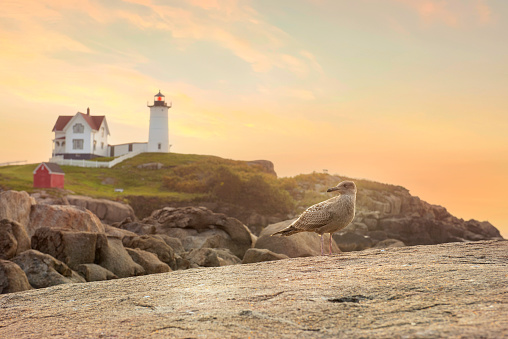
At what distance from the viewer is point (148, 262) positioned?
1872 cm

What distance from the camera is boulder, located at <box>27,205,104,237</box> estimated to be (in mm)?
23172

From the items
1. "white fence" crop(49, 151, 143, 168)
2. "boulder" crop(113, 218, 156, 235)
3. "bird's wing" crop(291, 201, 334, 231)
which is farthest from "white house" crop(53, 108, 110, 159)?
"bird's wing" crop(291, 201, 334, 231)

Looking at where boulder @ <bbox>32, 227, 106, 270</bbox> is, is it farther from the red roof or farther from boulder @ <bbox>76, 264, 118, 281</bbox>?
the red roof

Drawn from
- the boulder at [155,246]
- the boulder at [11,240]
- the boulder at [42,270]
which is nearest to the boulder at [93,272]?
the boulder at [42,270]

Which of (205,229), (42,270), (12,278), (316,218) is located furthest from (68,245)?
(205,229)

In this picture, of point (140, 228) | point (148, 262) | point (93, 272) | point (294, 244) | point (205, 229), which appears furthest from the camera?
point (205, 229)

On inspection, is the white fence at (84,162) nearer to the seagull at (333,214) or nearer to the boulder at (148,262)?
the boulder at (148,262)

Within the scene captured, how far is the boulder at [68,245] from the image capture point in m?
17.3

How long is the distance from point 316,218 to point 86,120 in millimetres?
78844

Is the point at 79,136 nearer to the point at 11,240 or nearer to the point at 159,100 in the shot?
the point at 159,100

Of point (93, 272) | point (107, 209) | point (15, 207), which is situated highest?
point (15, 207)

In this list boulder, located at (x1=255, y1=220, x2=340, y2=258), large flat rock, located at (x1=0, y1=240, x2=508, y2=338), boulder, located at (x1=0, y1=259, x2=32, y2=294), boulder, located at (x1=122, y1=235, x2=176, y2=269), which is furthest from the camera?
boulder, located at (x1=255, y1=220, x2=340, y2=258)

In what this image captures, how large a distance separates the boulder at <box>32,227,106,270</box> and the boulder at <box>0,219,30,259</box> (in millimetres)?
401

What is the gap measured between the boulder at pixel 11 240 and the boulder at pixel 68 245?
0.40 m
